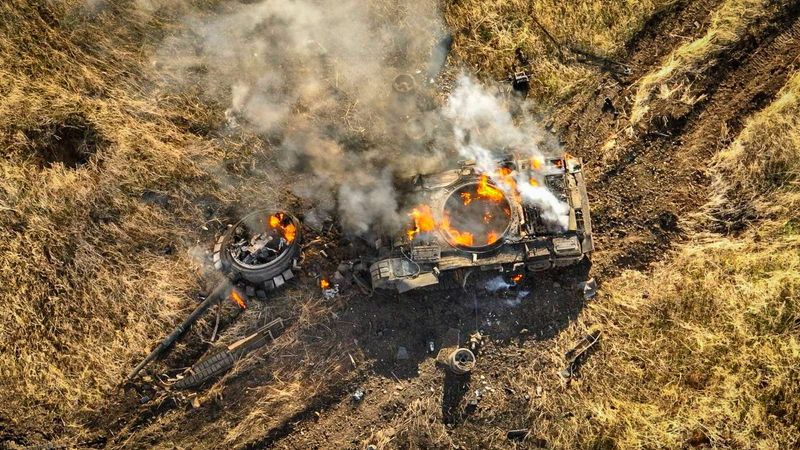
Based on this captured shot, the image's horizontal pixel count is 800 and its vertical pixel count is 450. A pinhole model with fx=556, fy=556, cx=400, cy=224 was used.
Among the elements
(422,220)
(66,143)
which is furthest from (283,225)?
(66,143)

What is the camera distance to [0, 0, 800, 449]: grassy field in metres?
11.2

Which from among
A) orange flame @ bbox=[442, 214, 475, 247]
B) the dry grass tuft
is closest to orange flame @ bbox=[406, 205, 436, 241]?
orange flame @ bbox=[442, 214, 475, 247]

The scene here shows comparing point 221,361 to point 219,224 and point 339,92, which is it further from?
point 339,92

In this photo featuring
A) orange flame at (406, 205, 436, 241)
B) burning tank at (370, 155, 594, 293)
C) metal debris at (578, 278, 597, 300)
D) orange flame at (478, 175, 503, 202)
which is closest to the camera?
burning tank at (370, 155, 594, 293)

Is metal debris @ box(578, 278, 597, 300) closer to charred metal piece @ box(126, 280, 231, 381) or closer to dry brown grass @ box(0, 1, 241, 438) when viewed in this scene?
charred metal piece @ box(126, 280, 231, 381)

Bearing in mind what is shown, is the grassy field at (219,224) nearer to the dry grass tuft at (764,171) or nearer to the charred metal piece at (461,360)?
the dry grass tuft at (764,171)

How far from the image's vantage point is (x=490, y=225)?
11484mm

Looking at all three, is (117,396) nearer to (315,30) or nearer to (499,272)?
(499,272)

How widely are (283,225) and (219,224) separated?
1.48 meters

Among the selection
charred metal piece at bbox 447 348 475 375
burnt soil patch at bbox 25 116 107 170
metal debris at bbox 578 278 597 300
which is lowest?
charred metal piece at bbox 447 348 475 375

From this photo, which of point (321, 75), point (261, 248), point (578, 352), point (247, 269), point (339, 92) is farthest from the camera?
point (321, 75)

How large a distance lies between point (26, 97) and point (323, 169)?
676cm

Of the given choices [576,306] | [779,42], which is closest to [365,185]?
[576,306]

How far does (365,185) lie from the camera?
11.9 meters
